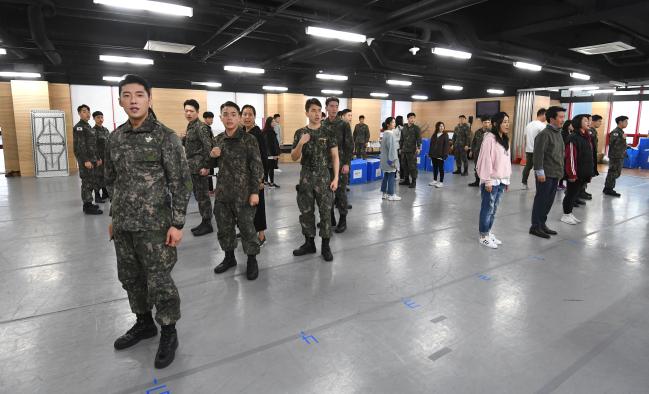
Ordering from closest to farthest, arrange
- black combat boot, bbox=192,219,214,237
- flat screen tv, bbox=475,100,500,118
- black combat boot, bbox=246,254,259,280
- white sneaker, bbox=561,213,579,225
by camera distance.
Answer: black combat boot, bbox=246,254,259,280
black combat boot, bbox=192,219,214,237
white sneaker, bbox=561,213,579,225
flat screen tv, bbox=475,100,500,118

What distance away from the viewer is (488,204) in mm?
4648

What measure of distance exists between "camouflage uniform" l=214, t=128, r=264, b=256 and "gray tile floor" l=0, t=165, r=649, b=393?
62 cm

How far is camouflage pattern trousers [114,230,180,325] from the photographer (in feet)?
7.32

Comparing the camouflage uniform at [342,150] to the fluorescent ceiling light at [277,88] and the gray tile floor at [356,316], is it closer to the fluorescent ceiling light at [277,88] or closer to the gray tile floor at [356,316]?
the gray tile floor at [356,316]

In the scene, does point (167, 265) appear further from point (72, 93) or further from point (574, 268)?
point (72, 93)

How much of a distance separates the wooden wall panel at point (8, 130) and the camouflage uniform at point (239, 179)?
37.9ft

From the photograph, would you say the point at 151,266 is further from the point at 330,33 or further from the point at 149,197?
the point at 330,33

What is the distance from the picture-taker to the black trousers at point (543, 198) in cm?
503

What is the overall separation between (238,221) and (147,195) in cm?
139

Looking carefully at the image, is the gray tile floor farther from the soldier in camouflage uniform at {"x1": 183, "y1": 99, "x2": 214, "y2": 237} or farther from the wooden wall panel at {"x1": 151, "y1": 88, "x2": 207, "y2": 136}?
the wooden wall panel at {"x1": 151, "y1": 88, "x2": 207, "y2": 136}

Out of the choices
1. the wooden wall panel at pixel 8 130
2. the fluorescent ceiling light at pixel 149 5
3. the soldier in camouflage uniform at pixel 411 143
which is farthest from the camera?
the wooden wall panel at pixel 8 130

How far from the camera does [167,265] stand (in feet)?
7.52

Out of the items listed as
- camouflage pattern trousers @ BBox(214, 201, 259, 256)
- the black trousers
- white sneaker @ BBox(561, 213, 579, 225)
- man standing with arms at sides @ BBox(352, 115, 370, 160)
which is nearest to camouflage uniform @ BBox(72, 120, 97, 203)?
camouflage pattern trousers @ BBox(214, 201, 259, 256)

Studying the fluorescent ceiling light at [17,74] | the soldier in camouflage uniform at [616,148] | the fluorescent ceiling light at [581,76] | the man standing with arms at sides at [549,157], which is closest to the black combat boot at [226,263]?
the man standing with arms at sides at [549,157]
